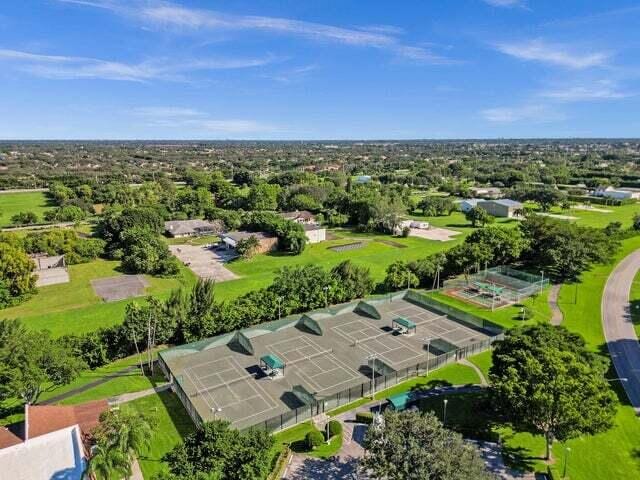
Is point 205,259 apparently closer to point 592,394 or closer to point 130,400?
point 130,400

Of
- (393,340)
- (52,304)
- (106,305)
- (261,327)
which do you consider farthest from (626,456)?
(52,304)

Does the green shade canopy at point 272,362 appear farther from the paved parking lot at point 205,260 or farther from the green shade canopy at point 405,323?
the paved parking lot at point 205,260

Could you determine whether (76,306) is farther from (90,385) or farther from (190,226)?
(190,226)

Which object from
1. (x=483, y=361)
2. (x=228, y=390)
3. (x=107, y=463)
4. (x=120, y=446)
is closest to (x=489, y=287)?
(x=483, y=361)

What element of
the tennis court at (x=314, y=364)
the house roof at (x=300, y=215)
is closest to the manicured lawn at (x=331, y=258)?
the house roof at (x=300, y=215)

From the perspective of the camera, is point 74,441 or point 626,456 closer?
point 74,441
